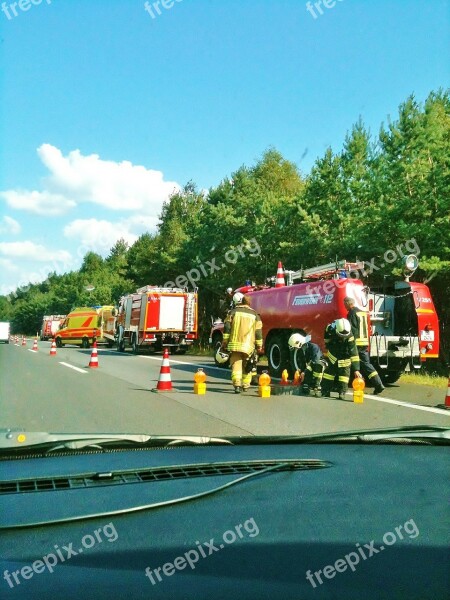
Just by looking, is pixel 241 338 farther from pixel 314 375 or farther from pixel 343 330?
pixel 343 330

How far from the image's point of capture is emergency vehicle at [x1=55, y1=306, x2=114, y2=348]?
3791 cm

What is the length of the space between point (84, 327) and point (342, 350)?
29.6m

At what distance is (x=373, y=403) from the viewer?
34.4 ft

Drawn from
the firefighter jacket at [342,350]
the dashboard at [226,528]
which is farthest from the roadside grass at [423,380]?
the dashboard at [226,528]

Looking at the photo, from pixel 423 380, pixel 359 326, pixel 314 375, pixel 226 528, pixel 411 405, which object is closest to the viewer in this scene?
pixel 226 528

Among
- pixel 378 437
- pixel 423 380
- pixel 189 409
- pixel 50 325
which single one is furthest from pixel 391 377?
pixel 50 325

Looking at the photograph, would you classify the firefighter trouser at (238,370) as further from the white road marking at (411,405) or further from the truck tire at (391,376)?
the truck tire at (391,376)

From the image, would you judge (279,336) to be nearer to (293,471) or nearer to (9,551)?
(293,471)

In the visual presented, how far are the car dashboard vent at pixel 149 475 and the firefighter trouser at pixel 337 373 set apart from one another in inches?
303

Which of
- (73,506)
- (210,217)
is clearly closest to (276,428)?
(73,506)

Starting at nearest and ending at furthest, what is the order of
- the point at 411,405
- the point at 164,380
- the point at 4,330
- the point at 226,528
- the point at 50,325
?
the point at 226,528
the point at 411,405
the point at 164,380
the point at 4,330
the point at 50,325

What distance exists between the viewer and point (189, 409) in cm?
953

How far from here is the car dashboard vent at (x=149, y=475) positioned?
9.20 ft

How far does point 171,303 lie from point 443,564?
84.6ft
